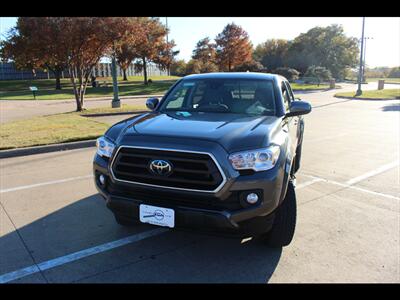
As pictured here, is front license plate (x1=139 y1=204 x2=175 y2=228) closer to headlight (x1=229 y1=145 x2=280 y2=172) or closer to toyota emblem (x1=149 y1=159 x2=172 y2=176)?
toyota emblem (x1=149 y1=159 x2=172 y2=176)

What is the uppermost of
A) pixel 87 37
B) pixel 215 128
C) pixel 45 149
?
pixel 87 37

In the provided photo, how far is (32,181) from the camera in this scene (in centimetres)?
607

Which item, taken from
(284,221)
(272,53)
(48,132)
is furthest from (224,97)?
(272,53)

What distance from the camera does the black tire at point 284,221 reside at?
3.44 metres

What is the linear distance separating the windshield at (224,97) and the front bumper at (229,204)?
4.17 feet

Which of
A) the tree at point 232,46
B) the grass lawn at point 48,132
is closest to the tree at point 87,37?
the grass lawn at point 48,132

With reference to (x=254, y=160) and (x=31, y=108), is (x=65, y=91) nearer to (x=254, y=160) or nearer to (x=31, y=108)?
(x=31, y=108)

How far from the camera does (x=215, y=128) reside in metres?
3.39

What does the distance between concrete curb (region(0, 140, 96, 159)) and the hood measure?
16.7 ft

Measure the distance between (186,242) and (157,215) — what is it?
33.8 inches
